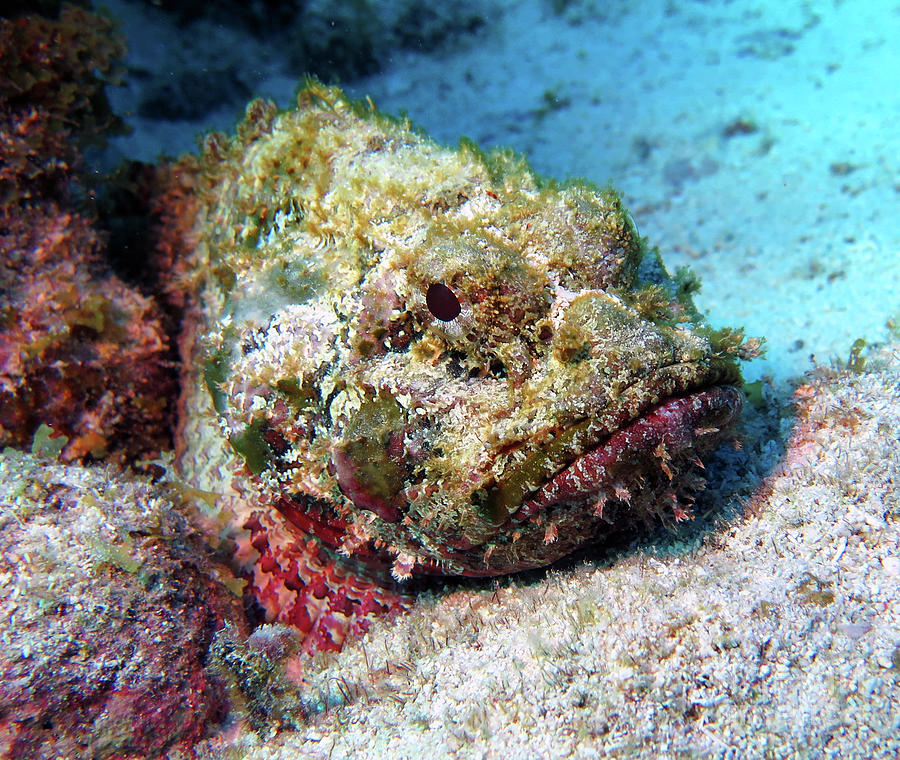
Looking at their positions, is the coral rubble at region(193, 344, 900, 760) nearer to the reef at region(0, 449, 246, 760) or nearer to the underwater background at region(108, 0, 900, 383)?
the reef at region(0, 449, 246, 760)

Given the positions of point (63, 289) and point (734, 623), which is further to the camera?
point (63, 289)

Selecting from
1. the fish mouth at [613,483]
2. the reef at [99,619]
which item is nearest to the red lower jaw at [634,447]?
the fish mouth at [613,483]

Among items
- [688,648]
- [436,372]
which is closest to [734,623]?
[688,648]

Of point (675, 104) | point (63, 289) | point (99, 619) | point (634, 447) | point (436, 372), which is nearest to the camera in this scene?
point (634, 447)

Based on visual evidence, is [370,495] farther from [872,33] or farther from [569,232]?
[872,33]

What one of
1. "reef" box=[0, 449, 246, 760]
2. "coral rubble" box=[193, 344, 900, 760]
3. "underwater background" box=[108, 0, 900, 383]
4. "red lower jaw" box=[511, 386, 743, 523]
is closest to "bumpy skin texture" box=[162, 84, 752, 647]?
"red lower jaw" box=[511, 386, 743, 523]

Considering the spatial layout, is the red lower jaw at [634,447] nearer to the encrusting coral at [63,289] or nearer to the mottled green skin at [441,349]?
the mottled green skin at [441,349]

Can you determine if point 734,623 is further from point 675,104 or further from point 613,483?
point 675,104

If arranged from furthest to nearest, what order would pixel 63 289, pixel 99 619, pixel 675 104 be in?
pixel 675 104 → pixel 63 289 → pixel 99 619
